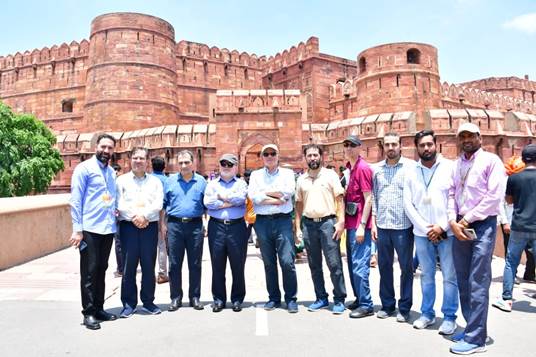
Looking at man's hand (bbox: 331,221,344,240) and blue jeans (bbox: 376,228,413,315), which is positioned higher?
man's hand (bbox: 331,221,344,240)

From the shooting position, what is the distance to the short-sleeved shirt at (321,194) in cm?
420

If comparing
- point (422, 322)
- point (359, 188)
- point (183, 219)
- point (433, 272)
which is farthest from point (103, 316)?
point (433, 272)

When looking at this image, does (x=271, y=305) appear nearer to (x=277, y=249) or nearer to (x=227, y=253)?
(x=277, y=249)

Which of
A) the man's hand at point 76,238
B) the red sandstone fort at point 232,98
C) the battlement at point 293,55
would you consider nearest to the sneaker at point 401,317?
the man's hand at point 76,238

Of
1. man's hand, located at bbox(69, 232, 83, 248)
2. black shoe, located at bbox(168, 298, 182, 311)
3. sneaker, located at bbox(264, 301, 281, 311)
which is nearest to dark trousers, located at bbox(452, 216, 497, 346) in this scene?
sneaker, located at bbox(264, 301, 281, 311)

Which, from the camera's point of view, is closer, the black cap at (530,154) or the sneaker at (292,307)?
the sneaker at (292,307)

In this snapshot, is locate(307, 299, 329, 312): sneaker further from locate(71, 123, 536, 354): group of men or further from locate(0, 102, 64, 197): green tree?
locate(0, 102, 64, 197): green tree

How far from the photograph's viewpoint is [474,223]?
332 cm

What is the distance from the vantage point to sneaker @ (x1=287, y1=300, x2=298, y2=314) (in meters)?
4.13

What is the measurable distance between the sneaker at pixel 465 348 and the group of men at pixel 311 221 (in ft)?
0.57

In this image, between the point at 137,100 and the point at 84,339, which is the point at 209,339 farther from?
the point at 137,100

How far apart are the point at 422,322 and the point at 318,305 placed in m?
1.04

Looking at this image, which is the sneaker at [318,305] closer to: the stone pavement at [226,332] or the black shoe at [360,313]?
the stone pavement at [226,332]

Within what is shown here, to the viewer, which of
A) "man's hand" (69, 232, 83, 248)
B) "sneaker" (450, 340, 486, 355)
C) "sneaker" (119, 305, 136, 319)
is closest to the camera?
"sneaker" (450, 340, 486, 355)
